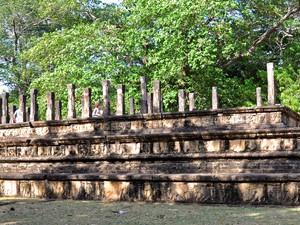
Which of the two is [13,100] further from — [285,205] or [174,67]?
[285,205]

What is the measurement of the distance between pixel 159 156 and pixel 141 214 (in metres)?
2.36

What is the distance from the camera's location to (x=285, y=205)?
7.53m

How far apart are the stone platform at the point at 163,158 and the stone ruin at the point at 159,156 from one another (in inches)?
0.6

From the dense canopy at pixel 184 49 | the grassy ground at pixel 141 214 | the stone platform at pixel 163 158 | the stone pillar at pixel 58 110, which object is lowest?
the grassy ground at pixel 141 214

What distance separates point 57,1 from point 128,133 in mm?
19737

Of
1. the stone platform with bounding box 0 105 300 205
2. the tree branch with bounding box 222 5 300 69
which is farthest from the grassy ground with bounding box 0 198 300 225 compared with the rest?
the tree branch with bounding box 222 5 300 69

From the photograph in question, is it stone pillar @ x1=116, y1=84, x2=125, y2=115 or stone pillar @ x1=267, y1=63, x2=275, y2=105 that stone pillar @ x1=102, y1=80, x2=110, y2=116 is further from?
stone pillar @ x1=267, y1=63, x2=275, y2=105

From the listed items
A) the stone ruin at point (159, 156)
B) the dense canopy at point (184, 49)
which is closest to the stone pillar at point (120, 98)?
the stone ruin at point (159, 156)

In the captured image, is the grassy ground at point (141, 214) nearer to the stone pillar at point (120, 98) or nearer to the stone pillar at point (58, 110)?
the stone pillar at point (120, 98)

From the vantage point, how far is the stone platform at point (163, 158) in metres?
8.02

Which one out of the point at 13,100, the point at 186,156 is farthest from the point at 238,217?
the point at 13,100

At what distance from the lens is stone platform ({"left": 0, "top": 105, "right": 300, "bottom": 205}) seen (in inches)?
316

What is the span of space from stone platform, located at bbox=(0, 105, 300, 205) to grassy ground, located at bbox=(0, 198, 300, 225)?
39cm

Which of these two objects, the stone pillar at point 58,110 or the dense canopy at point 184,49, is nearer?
the stone pillar at point 58,110
